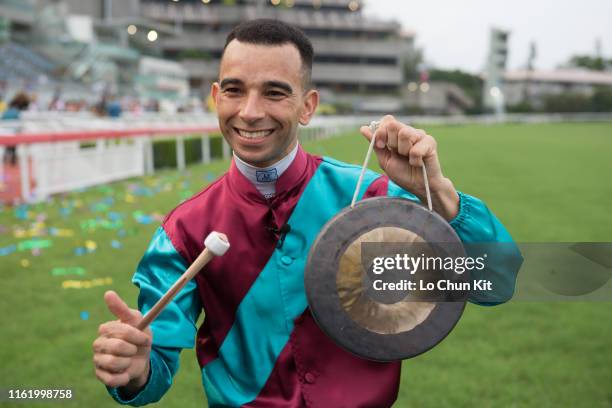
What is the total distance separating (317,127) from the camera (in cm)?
3434

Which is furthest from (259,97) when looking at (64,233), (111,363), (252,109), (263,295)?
(64,233)

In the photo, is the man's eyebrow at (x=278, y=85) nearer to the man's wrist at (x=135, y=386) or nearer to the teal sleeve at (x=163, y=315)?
the teal sleeve at (x=163, y=315)

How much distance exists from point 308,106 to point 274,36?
329mm

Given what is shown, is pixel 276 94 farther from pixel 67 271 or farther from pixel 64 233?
pixel 64 233

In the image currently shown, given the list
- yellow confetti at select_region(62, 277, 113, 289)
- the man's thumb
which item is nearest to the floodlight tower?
yellow confetti at select_region(62, 277, 113, 289)

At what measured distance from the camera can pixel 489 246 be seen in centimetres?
222

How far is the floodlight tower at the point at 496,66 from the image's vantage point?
74.8 metres

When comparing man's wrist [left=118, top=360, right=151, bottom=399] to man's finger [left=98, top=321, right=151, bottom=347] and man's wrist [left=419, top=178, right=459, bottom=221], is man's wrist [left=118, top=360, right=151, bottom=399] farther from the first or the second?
man's wrist [left=419, top=178, right=459, bottom=221]

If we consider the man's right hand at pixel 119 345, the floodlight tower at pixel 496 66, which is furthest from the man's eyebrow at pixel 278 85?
the floodlight tower at pixel 496 66

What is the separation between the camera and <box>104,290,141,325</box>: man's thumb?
1811 millimetres


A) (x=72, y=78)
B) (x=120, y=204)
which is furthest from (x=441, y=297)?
(x=72, y=78)

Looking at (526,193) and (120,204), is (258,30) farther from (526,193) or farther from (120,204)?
(526,193)

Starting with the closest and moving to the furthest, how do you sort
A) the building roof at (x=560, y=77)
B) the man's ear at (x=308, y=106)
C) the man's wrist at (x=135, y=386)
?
the man's wrist at (x=135, y=386) → the man's ear at (x=308, y=106) → the building roof at (x=560, y=77)

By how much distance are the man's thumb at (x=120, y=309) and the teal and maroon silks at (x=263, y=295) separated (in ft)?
1.35
